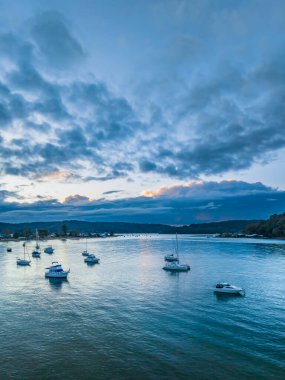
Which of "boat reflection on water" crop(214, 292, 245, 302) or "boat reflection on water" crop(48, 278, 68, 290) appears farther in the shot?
"boat reflection on water" crop(48, 278, 68, 290)

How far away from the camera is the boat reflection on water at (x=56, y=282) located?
296 ft

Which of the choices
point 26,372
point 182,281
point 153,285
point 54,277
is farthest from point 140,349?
point 54,277

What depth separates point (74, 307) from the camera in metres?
65.8

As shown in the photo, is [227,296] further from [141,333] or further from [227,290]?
[141,333]

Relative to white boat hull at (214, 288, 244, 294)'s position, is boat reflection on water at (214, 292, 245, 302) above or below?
below

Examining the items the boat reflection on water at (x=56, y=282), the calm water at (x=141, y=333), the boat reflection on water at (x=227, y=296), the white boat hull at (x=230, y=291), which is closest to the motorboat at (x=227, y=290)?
the white boat hull at (x=230, y=291)

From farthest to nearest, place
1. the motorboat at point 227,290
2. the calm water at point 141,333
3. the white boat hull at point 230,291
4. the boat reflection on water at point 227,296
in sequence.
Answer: the motorboat at point 227,290 → the white boat hull at point 230,291 → the boat reflection on water at point 227,296 → the calm water at point 141,333

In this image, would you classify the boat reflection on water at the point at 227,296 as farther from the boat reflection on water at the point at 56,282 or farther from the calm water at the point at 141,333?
the boat reflection on water at the point at 56,282

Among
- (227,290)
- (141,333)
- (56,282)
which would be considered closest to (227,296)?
(227,290)

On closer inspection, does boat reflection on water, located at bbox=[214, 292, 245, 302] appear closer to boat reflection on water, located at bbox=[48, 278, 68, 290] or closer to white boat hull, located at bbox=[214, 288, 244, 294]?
white boat hull, located at bbox=[214, 288, 244, 294]

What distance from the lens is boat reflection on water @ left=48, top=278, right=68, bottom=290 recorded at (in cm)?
9018

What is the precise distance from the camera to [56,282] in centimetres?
9800

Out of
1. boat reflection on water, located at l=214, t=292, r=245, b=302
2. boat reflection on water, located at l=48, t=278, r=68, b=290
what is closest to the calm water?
boat reflection on water, located at l=214, t=292, r=245, b=302

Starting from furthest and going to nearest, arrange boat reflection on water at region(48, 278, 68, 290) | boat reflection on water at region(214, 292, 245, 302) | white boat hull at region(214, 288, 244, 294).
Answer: boat reflection on water at region(48, 278, 68, 290), white boat hull at region(214, 288, 244, 294), boat reflection on water at region(214, 292, 245, 302)
